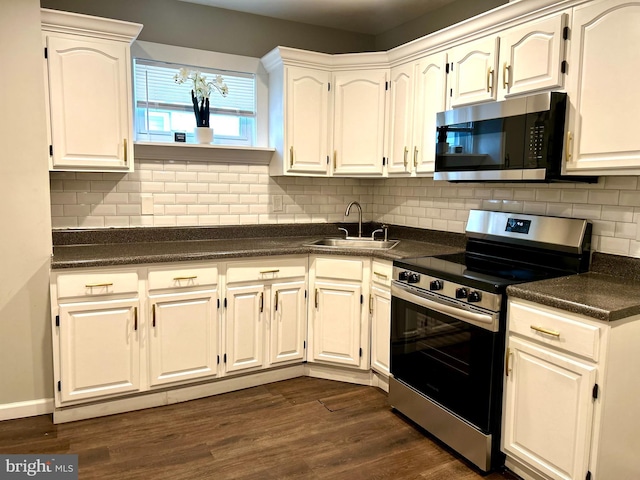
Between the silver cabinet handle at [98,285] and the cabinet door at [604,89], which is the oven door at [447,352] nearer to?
the cabinet door at [604,89]

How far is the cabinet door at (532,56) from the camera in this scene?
2.27 metres

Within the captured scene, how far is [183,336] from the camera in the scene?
9.48 feet

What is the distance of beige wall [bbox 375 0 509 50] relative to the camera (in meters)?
3.14

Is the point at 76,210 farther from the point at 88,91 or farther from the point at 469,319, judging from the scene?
the point at 469,319

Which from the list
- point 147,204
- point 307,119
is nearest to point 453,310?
point 307,119

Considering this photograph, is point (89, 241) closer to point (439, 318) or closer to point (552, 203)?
point (439, 318)

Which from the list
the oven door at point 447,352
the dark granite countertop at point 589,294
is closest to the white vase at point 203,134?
the oven door at point 447,352

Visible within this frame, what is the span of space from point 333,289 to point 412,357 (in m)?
0.75

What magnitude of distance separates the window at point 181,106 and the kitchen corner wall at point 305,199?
225mm

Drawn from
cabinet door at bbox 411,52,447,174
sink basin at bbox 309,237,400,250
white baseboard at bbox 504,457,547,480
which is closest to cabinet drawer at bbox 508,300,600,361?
white baseboard at bbox 504,457,547,480

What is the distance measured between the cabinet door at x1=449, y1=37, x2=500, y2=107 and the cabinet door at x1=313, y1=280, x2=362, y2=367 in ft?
4.35

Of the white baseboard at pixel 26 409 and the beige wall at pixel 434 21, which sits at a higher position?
the beige wall at pixel 434 21

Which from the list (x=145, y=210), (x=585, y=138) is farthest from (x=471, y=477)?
(x=145, y=210)

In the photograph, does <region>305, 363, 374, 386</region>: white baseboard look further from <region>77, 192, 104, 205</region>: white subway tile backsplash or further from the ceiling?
the ceiling
